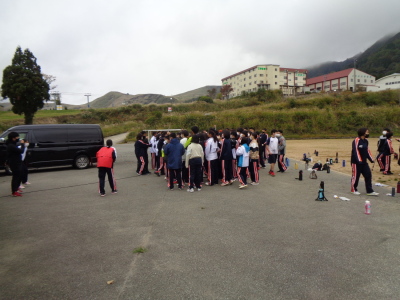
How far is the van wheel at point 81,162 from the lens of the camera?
13.1 meters

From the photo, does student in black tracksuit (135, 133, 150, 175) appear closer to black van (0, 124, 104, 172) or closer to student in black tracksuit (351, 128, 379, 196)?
black van (0, 124, 104, 172)

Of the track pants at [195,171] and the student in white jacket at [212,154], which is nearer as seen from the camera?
the track pants at [195,171]

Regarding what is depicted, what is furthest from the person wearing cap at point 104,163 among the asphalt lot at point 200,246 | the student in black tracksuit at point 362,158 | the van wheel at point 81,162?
the student in black tracksuit at point 362,158

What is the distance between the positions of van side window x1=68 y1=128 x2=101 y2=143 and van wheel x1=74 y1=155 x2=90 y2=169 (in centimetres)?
79

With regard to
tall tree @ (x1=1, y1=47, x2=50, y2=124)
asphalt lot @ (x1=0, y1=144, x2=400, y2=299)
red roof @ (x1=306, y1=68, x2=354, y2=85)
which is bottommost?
asphalt lot @ (x1=0, y1=144, x2=400, y2=299)

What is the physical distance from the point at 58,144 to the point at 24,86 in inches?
1089

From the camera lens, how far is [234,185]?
9094 millimetres

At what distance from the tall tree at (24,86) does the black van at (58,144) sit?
27.0 metres

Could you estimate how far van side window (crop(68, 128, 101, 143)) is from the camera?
12852 mm

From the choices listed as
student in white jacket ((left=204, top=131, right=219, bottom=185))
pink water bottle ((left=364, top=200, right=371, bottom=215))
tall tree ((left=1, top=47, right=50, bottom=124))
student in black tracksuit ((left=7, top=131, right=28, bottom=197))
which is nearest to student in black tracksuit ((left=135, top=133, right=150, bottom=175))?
student in white jacket ((left=204, top=131, right=219, bottom=185))

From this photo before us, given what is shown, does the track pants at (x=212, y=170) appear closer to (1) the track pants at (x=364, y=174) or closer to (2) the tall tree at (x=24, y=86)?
(1) the track pants at (x=364, y=174)

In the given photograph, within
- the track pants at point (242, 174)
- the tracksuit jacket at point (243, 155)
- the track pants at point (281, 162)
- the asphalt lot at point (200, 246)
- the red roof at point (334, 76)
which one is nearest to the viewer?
the asphalt lot at point (200, 246)

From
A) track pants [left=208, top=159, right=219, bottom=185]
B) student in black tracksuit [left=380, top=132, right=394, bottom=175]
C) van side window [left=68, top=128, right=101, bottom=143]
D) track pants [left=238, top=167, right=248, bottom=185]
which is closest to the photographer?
track pants [left=238, top=167, right=248, bottom=185]

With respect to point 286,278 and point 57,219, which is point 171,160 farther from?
point 286,278
